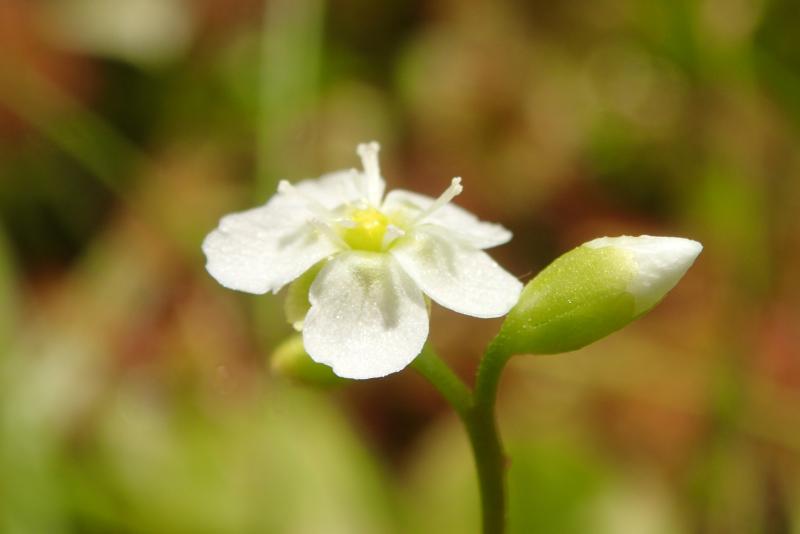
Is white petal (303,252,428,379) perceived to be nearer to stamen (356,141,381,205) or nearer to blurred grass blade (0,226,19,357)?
A: stamen (356,141,381,205)

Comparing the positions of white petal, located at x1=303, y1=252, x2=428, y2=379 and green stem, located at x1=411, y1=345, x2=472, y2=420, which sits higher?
white petal, located at x1=303, y1=252, x2=428, y2=379

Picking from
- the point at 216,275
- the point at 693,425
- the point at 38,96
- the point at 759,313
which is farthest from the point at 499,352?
the point at 38,96

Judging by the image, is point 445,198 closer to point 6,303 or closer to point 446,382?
point 446,382

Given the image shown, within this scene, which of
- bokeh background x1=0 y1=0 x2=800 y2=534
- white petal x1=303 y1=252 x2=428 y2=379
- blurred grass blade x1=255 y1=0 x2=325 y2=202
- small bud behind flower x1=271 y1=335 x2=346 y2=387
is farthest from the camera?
blurred grass blade x1=255 y1=0 x2=325 y2=202

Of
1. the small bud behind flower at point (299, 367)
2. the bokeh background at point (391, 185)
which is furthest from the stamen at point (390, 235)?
the bokeh background at point (391, 185)

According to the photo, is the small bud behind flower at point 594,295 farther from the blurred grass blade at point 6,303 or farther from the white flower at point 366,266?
the blurred grass blade at point 6,303

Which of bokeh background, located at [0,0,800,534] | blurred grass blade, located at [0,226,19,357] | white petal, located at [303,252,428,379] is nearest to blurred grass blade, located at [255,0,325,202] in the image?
bokeh background, located at [0,0,800,534]
